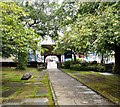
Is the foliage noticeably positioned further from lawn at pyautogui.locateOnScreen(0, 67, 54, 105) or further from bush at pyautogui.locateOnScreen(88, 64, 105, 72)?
bush at pyautogui.locateOnScreen(88, 64, 105, 72)

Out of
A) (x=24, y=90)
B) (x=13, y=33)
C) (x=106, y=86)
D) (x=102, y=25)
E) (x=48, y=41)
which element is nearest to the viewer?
(x=102, y=25)

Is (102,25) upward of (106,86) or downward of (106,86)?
upward

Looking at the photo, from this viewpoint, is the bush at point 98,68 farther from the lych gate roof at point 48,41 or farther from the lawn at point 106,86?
the lawn at point 106,86

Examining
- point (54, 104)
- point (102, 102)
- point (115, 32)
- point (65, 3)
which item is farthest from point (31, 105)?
point (65, 3)

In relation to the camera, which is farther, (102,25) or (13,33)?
(13,33)

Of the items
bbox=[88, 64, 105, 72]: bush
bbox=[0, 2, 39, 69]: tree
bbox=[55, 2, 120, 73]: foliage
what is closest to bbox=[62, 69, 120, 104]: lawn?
bbox=[55, 2, 120, 73]: foliage

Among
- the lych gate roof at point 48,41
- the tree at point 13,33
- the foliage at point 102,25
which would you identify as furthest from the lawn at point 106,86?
the lych gate roof at point 48,41

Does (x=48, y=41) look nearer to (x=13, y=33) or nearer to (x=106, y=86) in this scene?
(x=106, y=86)

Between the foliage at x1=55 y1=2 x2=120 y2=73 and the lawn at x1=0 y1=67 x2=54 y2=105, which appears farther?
the lawn at x1=0 y1=67 x2=54 y2=105

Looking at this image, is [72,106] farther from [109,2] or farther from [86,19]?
[86,19]

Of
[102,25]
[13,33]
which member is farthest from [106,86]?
[13,33]

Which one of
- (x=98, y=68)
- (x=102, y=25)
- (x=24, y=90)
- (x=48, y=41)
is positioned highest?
(x=48, y=41)

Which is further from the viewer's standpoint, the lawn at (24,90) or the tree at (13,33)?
the tree at (13,33)

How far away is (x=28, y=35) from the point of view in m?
14.1
